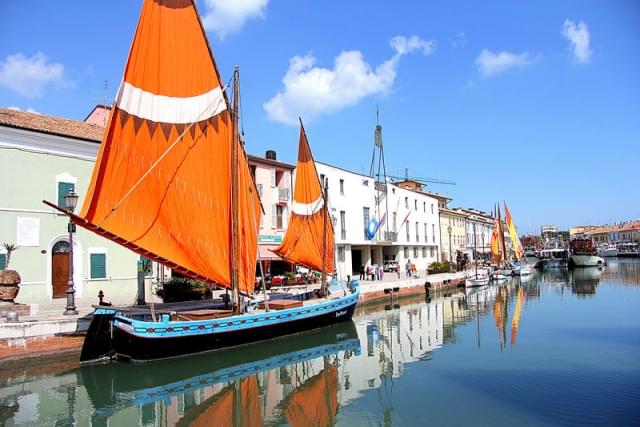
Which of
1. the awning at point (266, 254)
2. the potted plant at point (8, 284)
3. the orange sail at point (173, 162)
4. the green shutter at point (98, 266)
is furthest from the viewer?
the awning at point (266, 254)

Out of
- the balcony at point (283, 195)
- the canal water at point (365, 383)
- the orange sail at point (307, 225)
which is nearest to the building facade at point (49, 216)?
the canal water at point (365, 383)

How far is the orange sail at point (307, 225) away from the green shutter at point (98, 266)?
8.87 meters

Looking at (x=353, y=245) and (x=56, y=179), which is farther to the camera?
(x=353, y=245)

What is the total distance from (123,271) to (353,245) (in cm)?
2703

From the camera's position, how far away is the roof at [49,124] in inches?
869

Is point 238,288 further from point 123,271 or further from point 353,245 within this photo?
point 353,245

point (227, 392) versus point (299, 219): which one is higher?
point (299, 219)

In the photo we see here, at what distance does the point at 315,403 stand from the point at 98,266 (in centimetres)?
1607

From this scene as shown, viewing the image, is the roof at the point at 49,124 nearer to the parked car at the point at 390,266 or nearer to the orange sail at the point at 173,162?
the orange sail at the point at 173,162

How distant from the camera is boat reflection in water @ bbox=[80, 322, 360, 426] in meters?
12.5

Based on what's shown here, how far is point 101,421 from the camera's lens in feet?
39.5

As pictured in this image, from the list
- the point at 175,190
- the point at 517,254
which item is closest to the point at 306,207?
the point at 175,190

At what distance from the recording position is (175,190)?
16.7 metres

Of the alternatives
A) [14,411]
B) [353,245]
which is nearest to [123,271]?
[14,411]
